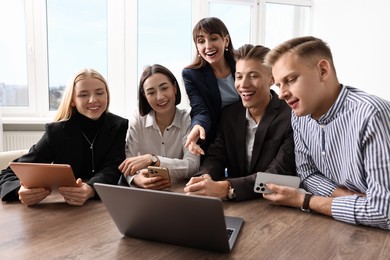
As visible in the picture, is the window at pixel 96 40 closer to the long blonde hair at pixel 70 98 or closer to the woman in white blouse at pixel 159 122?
the woman in white blouse at pixel 159 122

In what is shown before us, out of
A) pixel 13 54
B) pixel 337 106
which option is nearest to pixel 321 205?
pixel 337 106

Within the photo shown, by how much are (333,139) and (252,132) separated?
18.7 inches

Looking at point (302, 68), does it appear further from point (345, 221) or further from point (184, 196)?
point (184, 196)

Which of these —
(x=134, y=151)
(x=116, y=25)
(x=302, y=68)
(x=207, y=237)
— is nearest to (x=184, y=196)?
(x=207, y=237)

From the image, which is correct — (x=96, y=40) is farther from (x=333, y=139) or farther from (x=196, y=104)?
(x=333, y=139)

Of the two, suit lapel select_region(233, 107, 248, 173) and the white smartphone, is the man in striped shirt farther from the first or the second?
suit lapel select_region(233, 107, 248, 173)

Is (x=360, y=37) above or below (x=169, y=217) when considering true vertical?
above

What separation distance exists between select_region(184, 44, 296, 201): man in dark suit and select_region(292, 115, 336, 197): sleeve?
8cm

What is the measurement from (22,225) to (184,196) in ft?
1.97

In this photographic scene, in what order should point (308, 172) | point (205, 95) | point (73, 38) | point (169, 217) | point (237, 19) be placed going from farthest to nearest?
point (237, 19) < point (73, 38) < point (205, 95) < point (308, 172) < point (169, 217)

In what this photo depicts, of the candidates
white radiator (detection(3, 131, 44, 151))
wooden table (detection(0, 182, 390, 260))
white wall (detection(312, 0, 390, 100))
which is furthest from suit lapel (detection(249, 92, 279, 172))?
white radiator (detection(3, 131, 44, 151))

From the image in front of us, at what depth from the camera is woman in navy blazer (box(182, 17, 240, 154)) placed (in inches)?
75.9

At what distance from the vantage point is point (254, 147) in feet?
5.10

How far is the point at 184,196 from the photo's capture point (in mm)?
777
